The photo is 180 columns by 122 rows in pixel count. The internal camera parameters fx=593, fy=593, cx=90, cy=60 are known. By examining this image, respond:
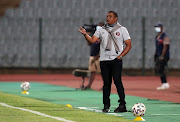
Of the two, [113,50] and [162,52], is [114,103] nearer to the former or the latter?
[113,50]

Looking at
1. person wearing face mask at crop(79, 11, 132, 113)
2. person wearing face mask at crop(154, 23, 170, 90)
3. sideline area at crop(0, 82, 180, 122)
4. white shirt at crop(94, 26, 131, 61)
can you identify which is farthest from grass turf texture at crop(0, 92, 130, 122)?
person wearing face mask at crop(154, 23, 170, 90)

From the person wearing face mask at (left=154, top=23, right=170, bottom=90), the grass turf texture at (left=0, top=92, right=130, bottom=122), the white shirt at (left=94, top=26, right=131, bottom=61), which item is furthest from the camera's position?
the person wearing face mask at (left=154, top=23, right=170, bottom=90)

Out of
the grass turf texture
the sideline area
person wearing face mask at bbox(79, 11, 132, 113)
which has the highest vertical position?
person wearing face mask at bbox(79, 11, 132, 113)

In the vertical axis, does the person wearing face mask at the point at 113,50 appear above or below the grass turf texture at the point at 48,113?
above

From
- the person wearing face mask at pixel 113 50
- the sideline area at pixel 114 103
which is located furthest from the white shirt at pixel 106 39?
the sideline area at pixel 114 103

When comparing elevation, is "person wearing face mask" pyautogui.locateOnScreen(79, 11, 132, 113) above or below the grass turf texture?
above

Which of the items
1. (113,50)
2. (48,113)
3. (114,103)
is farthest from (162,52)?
(48,113)

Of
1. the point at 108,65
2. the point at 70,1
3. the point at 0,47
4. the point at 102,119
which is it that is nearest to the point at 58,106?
the point at 108,65

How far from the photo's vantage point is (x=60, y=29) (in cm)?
3091

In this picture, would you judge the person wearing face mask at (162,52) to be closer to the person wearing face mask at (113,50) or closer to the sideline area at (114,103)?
the sideline area at (114,103)

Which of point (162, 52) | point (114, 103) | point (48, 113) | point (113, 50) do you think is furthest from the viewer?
point (162, 52)

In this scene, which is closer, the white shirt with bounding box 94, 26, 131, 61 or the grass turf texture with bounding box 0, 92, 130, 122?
the grass turf texture with bounding box 0, 92, 130, 122

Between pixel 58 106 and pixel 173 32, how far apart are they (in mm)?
19078

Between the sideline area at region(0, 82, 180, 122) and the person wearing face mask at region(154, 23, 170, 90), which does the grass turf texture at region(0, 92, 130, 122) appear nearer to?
the sideline area at region(0, 82, 180, 122)
